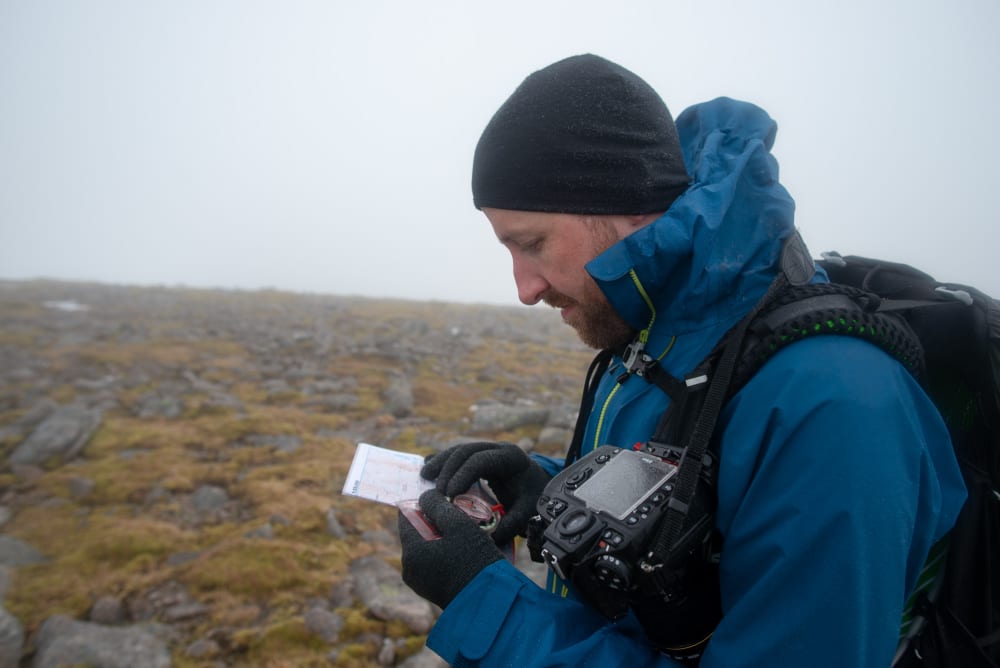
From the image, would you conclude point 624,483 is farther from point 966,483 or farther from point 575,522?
point 966,483

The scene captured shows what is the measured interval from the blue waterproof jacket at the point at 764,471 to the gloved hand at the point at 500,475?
32.5 inches

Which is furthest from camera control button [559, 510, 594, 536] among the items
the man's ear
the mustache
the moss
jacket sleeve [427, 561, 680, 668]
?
the moss

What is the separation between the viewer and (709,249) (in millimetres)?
2277

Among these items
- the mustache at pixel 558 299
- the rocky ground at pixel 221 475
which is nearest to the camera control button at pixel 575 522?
the mustache at pixel 558 299

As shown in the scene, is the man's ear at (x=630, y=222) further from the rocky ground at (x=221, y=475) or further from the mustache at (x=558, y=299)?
the rocky ground at (x=221, y=475)

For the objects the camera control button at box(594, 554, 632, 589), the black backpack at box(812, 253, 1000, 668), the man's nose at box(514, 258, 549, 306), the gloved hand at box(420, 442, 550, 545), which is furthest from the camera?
the gloved hand at box(420, 442, 550, 545)

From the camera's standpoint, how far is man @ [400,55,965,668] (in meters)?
1.67

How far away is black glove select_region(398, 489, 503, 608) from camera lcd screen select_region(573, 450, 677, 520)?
0.66 m

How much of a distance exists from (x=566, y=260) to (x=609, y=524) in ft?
4.65

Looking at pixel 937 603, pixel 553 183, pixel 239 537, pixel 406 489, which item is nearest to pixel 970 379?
pixel 937 603

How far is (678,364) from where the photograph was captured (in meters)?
2.48

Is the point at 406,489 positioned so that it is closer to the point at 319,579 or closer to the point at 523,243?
the point at 523,243

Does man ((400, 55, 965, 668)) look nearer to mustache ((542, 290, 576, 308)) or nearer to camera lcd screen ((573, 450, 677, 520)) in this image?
mustache ((542, 290, 576, 308))

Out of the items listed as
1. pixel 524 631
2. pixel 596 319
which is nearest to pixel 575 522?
pixel 524 631
